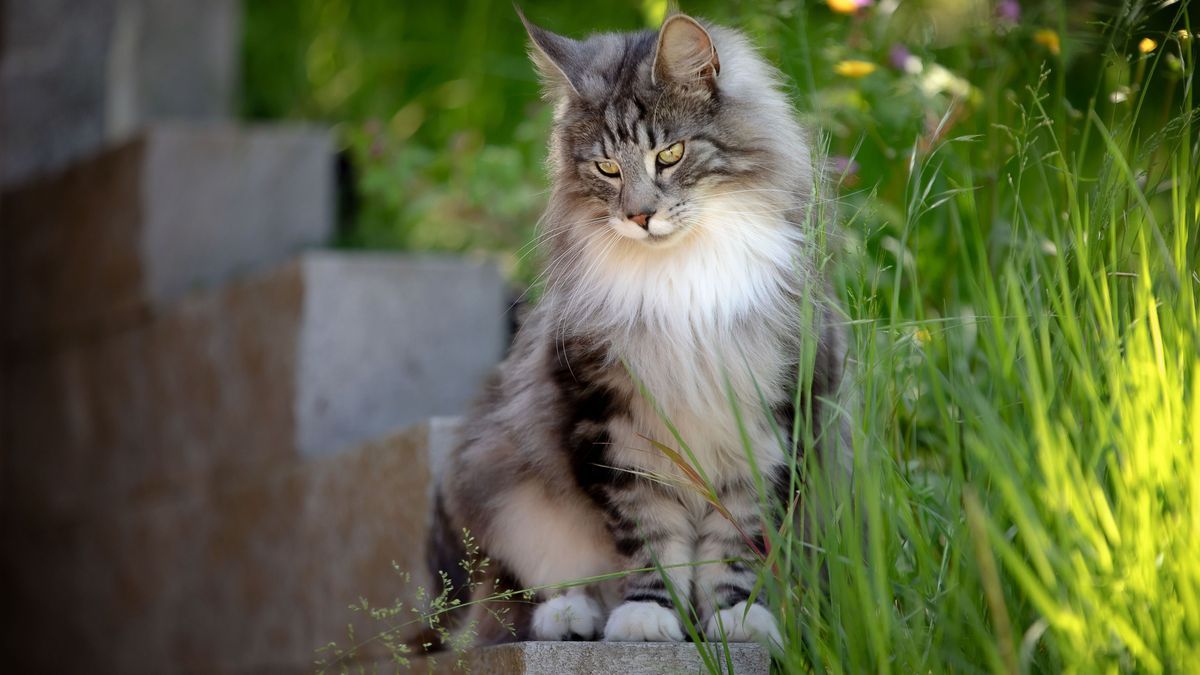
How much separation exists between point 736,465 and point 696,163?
0.54m

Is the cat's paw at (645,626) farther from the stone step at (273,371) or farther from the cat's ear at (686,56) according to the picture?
the stone step at (273,371)

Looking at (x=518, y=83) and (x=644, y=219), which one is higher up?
(x=518, y=83)

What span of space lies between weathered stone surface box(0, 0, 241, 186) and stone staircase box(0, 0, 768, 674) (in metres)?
0.01

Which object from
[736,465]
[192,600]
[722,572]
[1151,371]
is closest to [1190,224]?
[1151,371]

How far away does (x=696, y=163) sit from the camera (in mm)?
2207

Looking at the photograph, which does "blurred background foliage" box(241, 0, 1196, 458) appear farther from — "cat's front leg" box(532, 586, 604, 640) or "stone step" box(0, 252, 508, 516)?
"cat's front leg" box(532, 586, 604, 640)

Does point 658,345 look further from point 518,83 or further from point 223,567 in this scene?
point 518,83

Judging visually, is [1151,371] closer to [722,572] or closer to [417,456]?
[722,572]

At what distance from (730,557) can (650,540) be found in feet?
0.46

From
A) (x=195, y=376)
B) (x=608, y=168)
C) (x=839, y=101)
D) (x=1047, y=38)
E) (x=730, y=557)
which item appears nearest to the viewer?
(x=730, y=557)

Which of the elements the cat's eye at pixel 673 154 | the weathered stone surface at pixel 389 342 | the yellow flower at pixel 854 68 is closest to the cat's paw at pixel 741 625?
the cat's eye at pixel 673 154

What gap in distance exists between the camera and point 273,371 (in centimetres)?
374

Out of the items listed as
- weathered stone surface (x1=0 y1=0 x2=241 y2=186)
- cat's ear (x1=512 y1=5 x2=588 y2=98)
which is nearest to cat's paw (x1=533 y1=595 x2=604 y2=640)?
cat's ear (x1=512 y1=5 x2=588 y2=98)

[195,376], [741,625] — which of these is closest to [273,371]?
[195,376]
